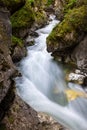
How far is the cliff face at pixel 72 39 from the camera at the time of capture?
12438 millimetres

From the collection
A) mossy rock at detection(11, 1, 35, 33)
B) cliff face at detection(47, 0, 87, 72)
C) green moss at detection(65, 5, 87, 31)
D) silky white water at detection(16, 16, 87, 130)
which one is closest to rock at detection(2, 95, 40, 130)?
silky white water at detection(16, 16, 87, 130)

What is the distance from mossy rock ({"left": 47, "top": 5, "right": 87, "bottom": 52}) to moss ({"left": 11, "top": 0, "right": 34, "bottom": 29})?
185 cm

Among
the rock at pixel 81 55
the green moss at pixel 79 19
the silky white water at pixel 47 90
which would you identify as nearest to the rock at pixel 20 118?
the silky white water at pixel 47 90

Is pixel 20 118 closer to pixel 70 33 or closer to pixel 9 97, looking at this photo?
pixel 9 97

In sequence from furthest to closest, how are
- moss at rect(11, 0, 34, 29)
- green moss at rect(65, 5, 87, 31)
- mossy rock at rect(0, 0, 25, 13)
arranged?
moss at rect(11, 0, 34, 29)
green moss at rect(65, 5, 87, 31)
mossy rock at rect(0, 0, 25, 13)

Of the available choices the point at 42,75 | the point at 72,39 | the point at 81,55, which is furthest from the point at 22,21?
the point at 81,55

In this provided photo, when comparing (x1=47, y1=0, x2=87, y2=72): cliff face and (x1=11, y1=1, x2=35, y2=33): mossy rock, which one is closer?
(x1=47, y1=0, x2=87, y2=72): cliff face

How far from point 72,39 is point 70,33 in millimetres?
327

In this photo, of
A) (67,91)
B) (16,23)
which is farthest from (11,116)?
(16,23)

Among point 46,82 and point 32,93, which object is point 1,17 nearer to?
point 32,93

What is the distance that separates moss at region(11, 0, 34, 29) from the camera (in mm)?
13641

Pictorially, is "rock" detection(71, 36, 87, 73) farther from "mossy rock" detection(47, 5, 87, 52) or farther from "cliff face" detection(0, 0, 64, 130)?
"cliff face" detection(0, 0, 64, 130)

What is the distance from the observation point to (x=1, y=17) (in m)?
6.83

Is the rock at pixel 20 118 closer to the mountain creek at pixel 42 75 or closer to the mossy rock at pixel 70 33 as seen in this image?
the mountain creek at pixel 42 75
